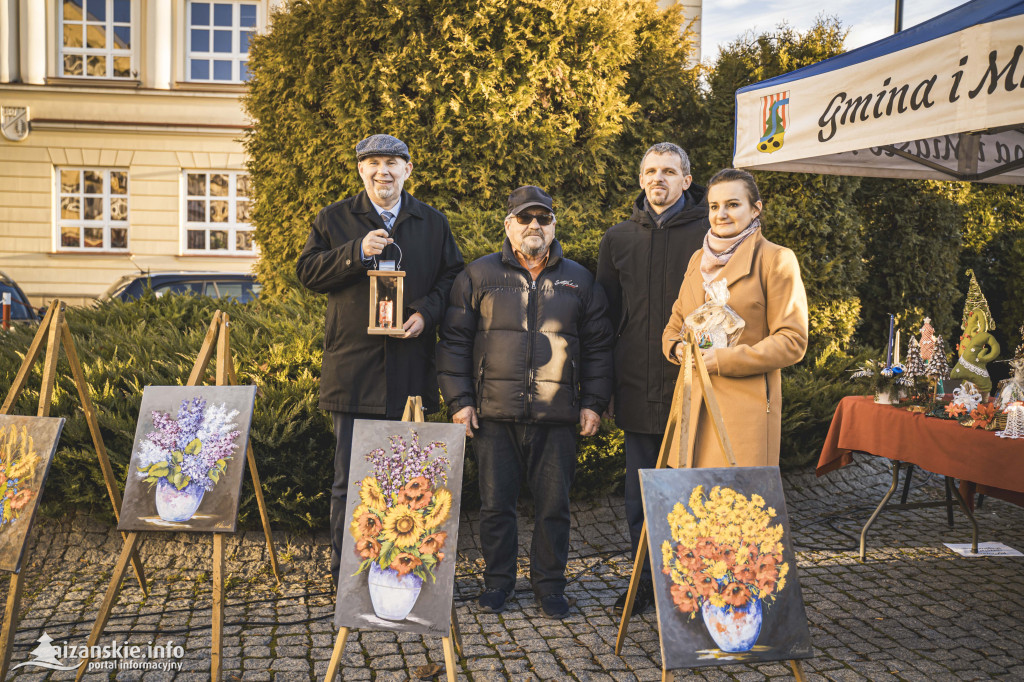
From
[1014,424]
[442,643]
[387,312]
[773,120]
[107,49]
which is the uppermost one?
[107,49]

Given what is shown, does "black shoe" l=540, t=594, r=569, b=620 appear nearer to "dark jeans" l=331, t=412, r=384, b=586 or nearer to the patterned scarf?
"dark jeans" l=331, t=412, r=384, b=586

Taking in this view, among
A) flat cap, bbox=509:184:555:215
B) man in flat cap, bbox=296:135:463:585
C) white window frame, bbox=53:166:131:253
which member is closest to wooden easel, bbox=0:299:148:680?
man in flat cap, bbox=296:135:463:585

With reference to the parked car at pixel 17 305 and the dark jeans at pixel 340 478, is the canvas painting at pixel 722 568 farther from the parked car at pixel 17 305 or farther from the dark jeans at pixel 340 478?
the parked car at pixel 17 305

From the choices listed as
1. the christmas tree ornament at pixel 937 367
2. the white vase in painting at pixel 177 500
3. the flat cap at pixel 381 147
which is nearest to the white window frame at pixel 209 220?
the flat cap at pixel 381 147

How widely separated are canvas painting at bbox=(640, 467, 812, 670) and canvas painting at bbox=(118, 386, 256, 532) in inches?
68.6

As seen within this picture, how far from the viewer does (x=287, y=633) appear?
11.9ft

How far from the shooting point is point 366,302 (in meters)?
3.85

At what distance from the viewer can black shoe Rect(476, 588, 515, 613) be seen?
12.6ft

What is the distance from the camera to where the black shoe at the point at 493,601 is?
386 centimetres

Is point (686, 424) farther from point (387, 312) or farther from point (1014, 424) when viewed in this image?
point (1014, 424)

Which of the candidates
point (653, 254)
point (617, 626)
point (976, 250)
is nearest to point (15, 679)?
point (617, 626)

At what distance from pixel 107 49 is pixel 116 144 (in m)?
2.31

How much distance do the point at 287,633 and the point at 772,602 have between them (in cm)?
216

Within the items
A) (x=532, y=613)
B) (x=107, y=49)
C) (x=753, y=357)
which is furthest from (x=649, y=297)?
(x=107, y=49)
